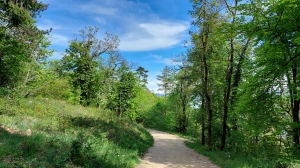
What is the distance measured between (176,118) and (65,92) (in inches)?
781

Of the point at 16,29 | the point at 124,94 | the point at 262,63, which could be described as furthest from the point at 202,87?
the point at 124,94

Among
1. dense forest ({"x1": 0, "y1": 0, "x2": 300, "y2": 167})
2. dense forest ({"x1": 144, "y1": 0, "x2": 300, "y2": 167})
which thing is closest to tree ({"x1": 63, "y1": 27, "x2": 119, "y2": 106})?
dense forest ({"x1": 0, "y1": 0, "x2": 300, "y2": 167})

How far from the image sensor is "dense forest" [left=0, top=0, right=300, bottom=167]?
632cm

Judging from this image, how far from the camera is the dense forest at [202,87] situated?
6.32 metres

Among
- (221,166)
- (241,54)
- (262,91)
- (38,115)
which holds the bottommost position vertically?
(221,166)

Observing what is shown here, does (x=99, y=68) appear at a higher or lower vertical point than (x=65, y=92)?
higher

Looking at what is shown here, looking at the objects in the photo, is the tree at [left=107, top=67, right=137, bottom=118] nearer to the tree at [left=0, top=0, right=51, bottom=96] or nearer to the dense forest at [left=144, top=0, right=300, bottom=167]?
the tree at [left=0, top=0, right=51, bottom=96]

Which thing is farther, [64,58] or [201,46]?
[64,58]

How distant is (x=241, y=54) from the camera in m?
13.2

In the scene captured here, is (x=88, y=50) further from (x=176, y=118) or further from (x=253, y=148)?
(x=253, y=148)

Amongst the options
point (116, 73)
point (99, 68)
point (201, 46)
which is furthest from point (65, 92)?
point (201, 46)

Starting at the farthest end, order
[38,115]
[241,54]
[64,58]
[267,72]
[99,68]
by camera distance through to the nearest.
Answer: [99,68], [64,58], [241,54], [38,115], [267,72]

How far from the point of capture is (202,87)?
15.4 m

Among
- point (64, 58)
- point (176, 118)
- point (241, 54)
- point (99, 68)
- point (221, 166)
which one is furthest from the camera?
point (176, 118)
